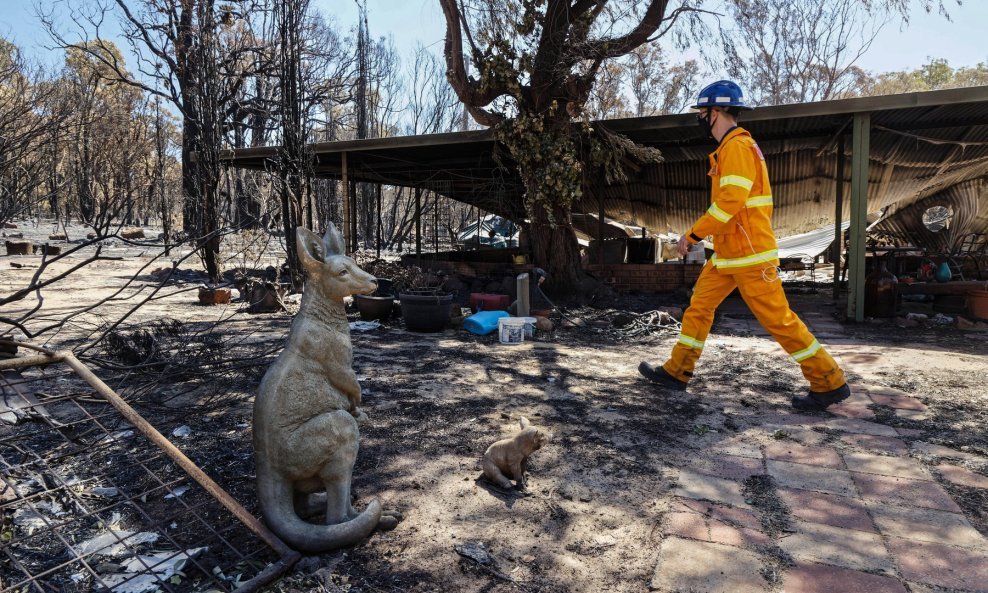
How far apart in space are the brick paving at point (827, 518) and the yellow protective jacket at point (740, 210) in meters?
1.24

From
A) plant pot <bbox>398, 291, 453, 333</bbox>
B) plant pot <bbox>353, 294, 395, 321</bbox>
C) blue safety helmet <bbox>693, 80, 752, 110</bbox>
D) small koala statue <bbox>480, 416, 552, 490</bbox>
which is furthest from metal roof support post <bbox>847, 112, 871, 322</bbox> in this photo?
small koala statue <bbox>480, 416, 552, 490</bbox>

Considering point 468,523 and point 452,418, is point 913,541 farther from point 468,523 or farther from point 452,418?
point 452,418

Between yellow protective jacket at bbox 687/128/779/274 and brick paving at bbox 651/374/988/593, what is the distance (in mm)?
1243

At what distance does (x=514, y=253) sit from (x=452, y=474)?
36.4 feet

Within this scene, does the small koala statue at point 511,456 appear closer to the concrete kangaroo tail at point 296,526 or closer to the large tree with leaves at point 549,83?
the concrete kangaroo tail at point 296,526

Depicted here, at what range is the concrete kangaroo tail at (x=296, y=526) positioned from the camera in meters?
2.21

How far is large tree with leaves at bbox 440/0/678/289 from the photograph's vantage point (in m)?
8.97

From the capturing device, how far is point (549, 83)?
29.6ft

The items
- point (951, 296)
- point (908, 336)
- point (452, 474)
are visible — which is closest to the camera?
point (452, 474)

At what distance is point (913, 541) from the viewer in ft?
7.91

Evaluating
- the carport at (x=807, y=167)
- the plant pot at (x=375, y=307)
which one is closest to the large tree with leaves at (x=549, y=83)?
the carport at (x=807, y=167)

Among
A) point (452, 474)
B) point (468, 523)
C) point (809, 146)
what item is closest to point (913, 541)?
point (468, 523)

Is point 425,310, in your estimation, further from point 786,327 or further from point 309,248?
point 309,248

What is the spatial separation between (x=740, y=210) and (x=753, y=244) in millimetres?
263
